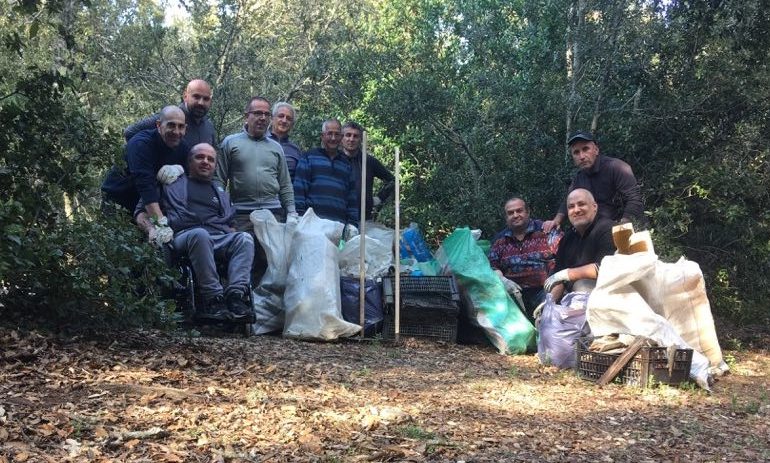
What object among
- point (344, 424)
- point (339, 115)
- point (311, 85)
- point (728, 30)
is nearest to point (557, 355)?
point (344, 424)

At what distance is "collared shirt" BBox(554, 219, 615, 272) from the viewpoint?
211 inches

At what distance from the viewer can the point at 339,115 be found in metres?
10.8

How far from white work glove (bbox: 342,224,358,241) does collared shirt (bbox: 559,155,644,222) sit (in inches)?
70.8

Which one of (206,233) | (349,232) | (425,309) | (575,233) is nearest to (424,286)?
(425,309)

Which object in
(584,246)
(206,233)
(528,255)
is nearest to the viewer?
(206,233)

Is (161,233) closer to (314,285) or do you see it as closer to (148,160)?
(148,160)

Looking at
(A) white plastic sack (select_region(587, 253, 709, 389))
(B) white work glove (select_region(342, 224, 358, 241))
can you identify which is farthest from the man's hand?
(B) white work glove (select_region(342, 224, 358, 241))

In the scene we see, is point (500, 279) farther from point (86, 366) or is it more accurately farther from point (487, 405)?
point (86, 366)

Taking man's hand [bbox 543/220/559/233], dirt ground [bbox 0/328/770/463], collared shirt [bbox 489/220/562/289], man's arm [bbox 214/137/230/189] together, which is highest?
man's arm [bbox 214/137/230/189]

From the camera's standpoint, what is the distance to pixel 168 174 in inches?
218

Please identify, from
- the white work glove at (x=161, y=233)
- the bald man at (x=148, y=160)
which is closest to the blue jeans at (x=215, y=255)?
the white work glove at (x=161, y=233)

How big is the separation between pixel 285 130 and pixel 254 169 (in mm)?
763

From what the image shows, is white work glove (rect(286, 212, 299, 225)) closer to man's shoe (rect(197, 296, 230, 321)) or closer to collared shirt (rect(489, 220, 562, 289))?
man's shoe (rect(197, 296, 230, 321))

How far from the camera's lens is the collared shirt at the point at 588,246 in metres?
5.36
